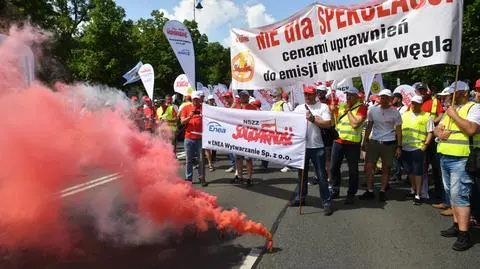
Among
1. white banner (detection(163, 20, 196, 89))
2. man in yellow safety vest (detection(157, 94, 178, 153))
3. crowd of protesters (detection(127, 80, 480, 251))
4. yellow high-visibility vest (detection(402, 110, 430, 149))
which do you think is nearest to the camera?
crowd of protesters (detection(127, 80, 480, 251))

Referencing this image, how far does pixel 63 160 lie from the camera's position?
4703 mm

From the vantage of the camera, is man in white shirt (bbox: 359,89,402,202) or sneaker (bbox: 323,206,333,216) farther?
man in white shirt (bbox: 359,89,402,202)

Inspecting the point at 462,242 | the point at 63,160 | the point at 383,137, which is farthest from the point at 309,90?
the point at 63,160

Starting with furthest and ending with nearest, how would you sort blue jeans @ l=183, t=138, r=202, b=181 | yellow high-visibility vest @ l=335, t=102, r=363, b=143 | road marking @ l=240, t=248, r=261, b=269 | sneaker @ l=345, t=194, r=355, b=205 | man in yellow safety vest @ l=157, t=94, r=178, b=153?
man in yellow safety vest @ l=157, t=94, r=178, b=153 → blue jeans @ l=183, t=138, r=202, b=181 → yellow high-visibility vest @ l=335, t=102, r=363, b=143 → sneaker @ l=345, t=194, r=355, b=205 → road marking @ l=240, t=248, r=261, b=269

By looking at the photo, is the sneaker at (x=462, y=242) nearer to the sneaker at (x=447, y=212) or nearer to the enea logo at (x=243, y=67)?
the sneaker at (x=447, y=212)

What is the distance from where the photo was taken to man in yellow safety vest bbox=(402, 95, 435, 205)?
24.6 feet

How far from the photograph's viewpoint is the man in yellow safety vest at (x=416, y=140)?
24.6ft

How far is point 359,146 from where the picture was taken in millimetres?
7766

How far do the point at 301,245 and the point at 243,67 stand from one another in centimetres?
376

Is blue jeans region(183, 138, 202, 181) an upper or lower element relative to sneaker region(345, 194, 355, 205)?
upper

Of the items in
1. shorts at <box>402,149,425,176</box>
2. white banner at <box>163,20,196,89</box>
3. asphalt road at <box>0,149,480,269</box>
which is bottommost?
asphalt road at <box>0,149,480,269</box>

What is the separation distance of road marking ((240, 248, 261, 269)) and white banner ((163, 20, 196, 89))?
763cm

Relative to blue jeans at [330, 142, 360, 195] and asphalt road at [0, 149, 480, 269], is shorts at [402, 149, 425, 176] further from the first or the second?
blue jeans at [330, 142, 360, 195]

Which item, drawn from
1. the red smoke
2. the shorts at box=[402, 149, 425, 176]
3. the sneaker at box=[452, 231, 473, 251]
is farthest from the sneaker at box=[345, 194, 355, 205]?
the red smoke
